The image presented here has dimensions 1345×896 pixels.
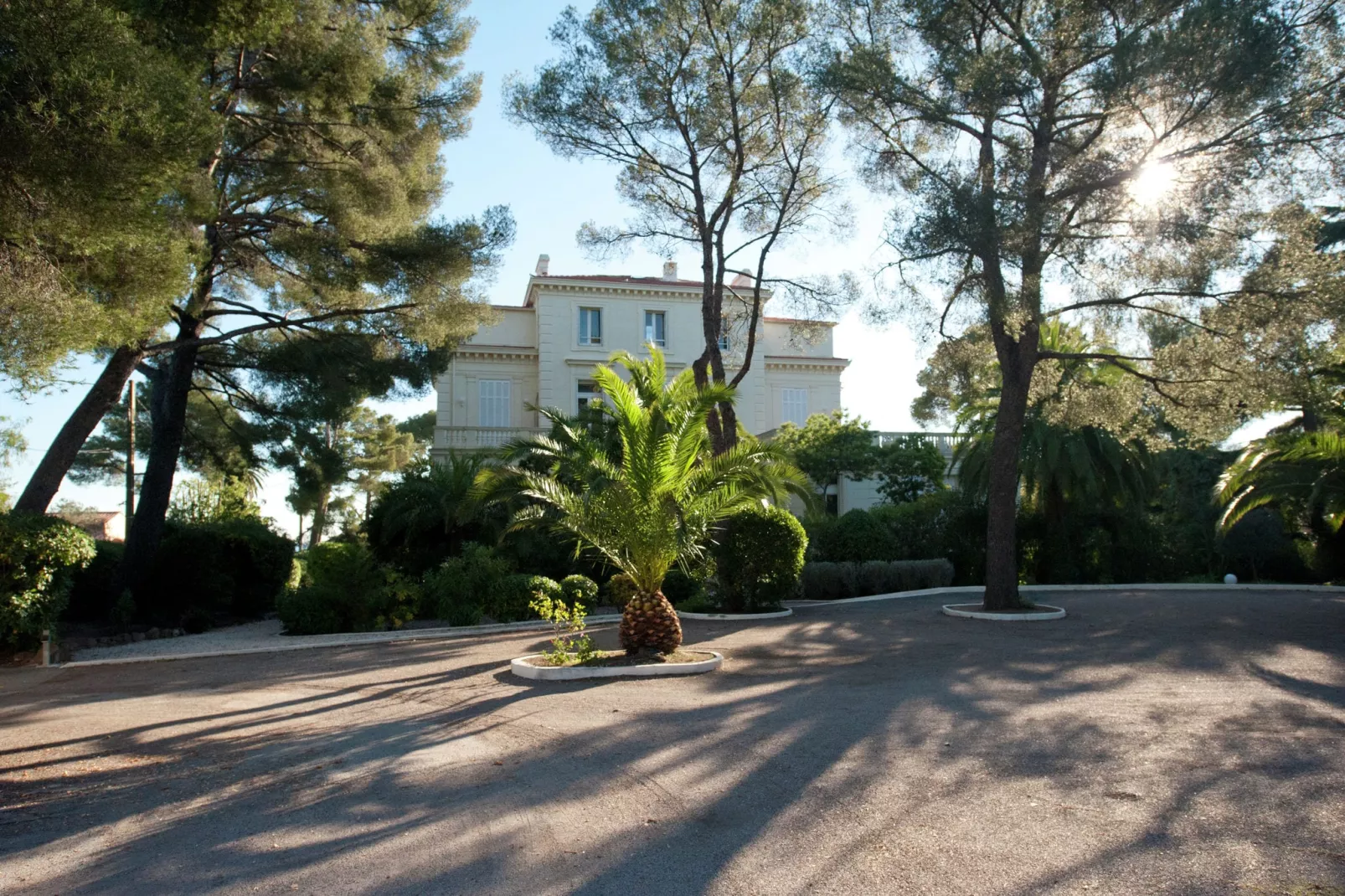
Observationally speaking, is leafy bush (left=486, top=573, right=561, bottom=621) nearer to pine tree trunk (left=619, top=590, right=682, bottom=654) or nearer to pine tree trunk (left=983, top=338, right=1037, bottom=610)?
pine tree trunk (left=619, top=590, right=682, bottom=654)

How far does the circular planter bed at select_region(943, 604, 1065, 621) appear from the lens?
14.3 m

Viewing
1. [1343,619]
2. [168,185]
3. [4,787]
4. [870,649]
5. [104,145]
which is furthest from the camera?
[1343,619]

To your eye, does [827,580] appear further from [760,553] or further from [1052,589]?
[1052,589]

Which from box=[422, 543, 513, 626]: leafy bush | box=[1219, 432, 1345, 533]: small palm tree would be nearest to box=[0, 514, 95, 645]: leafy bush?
box=[422, 543, 513, 626]: leafy bush

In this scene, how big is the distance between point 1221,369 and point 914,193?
5.18 m

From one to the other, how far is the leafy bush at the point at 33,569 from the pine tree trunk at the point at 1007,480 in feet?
44.2

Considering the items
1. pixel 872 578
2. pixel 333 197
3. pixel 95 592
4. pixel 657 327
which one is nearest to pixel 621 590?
pixel 872 578

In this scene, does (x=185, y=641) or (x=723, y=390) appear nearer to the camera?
(x=723, y=390)

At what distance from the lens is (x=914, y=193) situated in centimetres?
1484

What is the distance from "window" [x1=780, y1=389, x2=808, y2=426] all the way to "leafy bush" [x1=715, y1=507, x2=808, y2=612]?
23281 millimetres

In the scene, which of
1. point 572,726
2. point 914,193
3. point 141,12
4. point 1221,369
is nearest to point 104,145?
→ point 141,12

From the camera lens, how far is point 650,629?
10.9 meters

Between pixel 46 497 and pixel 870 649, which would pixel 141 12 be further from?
pixel 870 649

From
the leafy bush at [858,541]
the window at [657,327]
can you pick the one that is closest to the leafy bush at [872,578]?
the leafy bush at [858,541]
